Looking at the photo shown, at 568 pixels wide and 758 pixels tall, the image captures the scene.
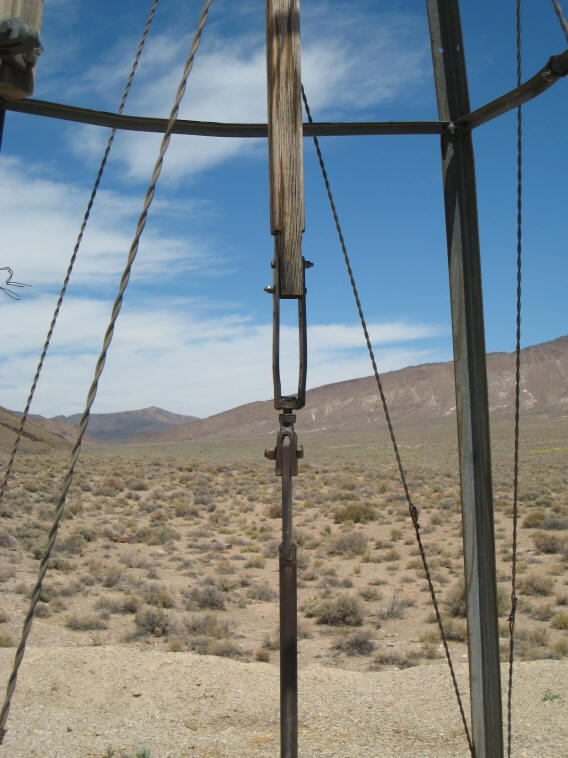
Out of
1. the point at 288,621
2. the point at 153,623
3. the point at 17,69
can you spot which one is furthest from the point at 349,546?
the point at 17,69

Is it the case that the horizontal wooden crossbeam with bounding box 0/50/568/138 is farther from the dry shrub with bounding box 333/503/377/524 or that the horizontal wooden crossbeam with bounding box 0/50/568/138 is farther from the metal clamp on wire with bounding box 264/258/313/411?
the dry shrub with bounding box 333/503/377/524

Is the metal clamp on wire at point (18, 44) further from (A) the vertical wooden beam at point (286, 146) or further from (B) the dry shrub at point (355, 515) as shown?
(B) the dry shrub at point (355, 515)

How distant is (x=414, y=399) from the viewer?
Result: 159m

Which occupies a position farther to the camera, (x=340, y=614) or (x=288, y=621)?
(x=340, y=614)

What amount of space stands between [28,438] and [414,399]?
103 m

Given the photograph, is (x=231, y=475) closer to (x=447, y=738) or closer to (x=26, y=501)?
(x=26, y=501)

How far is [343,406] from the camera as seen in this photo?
170 metres

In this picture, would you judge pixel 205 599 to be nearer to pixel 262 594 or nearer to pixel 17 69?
pixel 262 594

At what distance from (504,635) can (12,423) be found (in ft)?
266

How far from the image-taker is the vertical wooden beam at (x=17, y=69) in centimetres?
195

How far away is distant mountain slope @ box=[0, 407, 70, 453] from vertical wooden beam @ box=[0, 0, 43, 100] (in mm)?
64095

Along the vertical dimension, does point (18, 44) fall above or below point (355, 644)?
above

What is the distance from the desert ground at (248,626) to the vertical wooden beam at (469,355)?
2838mm

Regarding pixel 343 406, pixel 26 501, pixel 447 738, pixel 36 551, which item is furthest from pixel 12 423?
pixel 343 406
